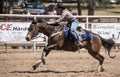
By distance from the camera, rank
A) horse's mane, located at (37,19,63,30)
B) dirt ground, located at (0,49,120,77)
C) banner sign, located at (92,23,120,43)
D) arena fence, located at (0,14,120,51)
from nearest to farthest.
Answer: dirt ground, located at (0,49,120,77) < horse's mane, located at (37,19,63,30) < arena fence, located at (0,14,120,51) < banner sign, located at (92,23,120,43)

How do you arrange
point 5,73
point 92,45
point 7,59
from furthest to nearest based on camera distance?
point 7,59 → point 92,45 → point 5,73

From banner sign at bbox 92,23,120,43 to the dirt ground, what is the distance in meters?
1.30

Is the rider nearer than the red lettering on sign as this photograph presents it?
Yes

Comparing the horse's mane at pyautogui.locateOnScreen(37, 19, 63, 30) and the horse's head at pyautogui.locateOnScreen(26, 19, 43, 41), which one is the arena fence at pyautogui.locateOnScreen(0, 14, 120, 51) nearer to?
the horse's mane at pyautogui.locateOnScreen(37, 19, 63, 30)

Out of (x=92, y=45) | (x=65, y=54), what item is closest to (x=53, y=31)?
(x=92, y=45)

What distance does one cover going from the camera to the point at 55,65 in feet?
45.1

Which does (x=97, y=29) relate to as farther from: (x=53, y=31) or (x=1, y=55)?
(x=53, y=31)

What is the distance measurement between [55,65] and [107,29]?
592cm

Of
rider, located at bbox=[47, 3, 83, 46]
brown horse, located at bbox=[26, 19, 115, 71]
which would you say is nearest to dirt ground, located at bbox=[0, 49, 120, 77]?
brown horse, located at bbox=[26, 19, 115, 71]

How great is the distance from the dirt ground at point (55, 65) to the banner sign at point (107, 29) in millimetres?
1297

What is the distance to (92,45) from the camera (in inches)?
484

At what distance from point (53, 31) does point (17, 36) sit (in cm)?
650

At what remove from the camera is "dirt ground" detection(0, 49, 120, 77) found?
11484 mm

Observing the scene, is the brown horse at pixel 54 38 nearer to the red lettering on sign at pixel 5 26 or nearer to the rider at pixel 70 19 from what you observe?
the rider at pixel 70 19
